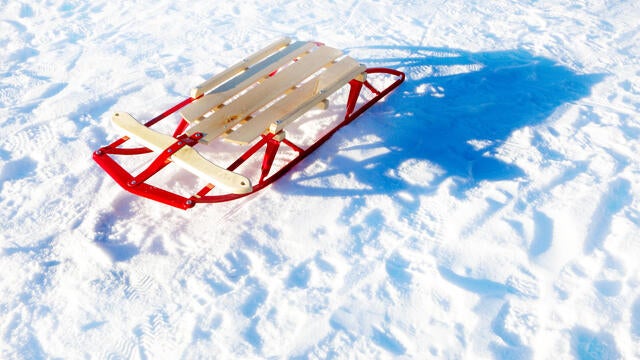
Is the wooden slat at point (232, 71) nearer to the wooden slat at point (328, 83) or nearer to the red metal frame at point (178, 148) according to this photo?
the red metal frame at point (178, 148)

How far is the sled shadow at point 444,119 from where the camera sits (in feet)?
12.9

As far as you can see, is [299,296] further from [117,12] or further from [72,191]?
[117,12]

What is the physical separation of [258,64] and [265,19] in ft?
8.40

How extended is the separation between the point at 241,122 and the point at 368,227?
4.42ft

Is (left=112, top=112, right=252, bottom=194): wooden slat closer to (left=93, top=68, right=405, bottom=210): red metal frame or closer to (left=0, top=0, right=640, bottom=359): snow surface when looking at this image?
(left=93, top=68, right=405, bottom=210): red metal frame

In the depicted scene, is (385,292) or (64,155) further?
(64,155)

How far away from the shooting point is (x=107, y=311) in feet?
10.0

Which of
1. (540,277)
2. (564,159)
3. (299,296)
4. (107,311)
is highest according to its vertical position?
(564,159)

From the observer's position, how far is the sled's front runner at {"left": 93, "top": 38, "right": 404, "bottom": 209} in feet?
10.8

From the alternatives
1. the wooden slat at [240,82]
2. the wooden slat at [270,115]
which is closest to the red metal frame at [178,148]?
the wooden slat at [270,115]

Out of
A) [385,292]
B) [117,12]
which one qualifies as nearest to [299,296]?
[385,292]

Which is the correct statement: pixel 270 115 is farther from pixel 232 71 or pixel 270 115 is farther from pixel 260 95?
pixel 232 71

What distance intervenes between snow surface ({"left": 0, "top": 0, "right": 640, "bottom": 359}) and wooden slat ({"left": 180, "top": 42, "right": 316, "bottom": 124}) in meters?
0.78

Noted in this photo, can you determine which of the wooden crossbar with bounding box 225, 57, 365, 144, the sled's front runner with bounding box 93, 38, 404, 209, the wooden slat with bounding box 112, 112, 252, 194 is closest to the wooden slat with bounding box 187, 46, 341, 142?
the sled's front runner with bounding box 93, 38, 404, 209
